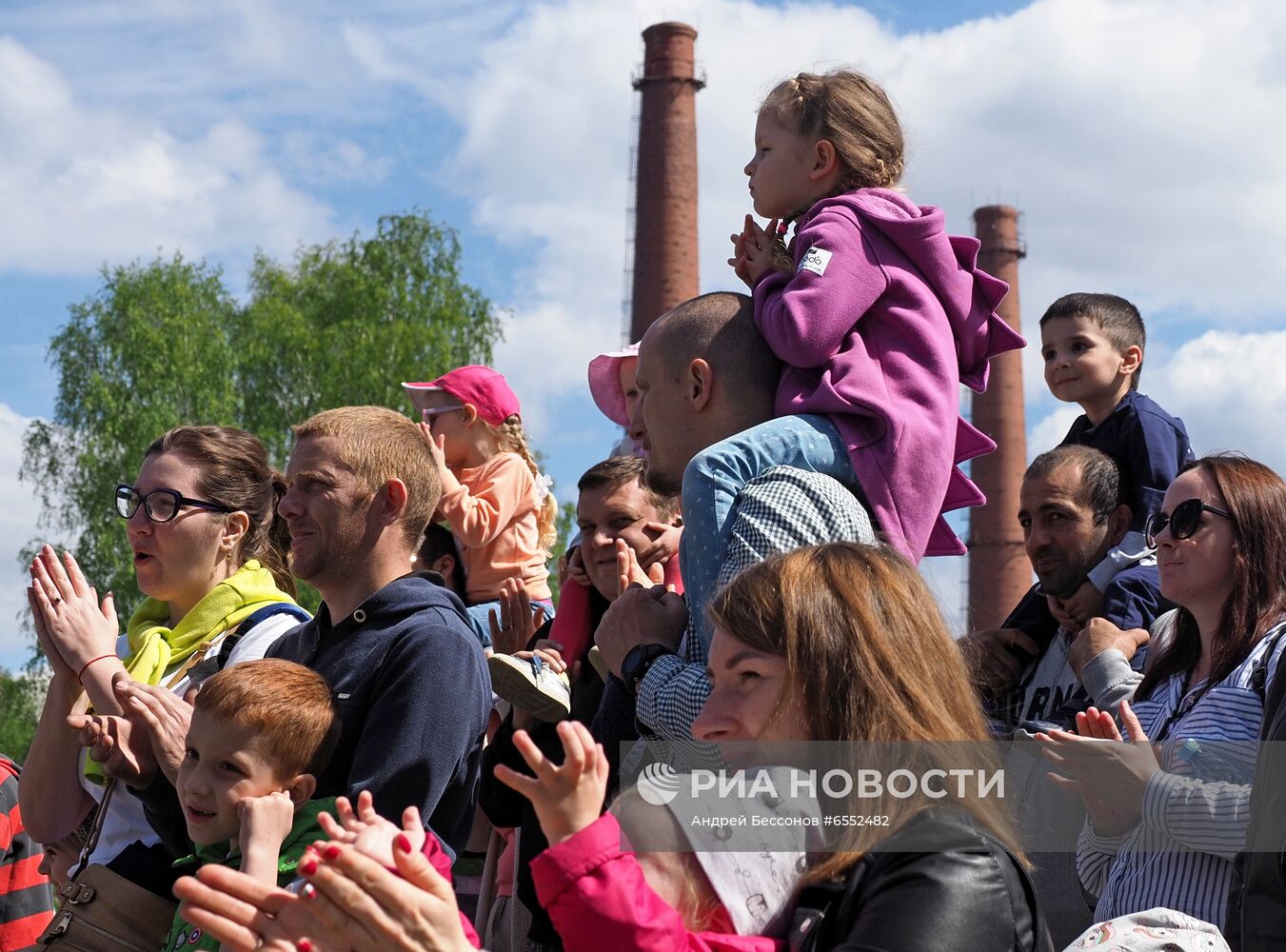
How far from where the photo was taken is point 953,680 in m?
2.45

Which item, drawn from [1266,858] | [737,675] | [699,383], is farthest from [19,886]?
[1266,858]

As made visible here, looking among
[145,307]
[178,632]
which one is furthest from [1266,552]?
[145,307]

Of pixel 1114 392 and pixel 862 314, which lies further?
pixel 1114 392

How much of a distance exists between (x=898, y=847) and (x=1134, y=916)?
0.63 meters

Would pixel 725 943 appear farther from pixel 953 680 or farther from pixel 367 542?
pixel 367 542

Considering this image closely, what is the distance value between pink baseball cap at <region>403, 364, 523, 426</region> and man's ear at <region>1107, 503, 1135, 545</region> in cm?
237

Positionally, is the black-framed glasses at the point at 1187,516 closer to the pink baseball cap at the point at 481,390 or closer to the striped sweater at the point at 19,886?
the pink baseball cap at the point at 481,390

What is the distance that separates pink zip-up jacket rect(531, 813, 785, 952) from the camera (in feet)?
6.80

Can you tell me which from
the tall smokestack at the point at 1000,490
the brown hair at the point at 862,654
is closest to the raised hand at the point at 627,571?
the brown hair at the point at 862,654

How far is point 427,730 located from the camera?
11.0ft

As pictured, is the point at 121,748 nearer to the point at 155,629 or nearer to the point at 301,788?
the point at 301,788

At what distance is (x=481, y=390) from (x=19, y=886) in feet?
8.18

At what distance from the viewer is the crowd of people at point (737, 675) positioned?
2260mm

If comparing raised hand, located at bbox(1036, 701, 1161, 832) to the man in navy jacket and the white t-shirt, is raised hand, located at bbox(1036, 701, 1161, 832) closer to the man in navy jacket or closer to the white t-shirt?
the man in navy jacket
